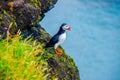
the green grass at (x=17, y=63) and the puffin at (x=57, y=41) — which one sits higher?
the puffin at (x=57, y=41)

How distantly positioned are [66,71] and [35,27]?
0.85m

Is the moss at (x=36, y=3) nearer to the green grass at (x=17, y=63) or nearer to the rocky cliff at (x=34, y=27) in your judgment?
the rocky cliff at (x=34, y=27)

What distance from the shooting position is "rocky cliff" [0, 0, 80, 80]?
6872 millimetres

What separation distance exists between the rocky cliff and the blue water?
4.72m

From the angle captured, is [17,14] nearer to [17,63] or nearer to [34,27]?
[34,27]

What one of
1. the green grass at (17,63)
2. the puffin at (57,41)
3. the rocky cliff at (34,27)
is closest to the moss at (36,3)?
the rocky cliff at (34,27)

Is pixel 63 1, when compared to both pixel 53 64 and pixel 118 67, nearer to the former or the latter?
pixel 118 67

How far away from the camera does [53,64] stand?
24.6 feet

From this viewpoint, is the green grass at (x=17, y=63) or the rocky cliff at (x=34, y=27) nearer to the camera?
the green grass at (x=17, y=63)

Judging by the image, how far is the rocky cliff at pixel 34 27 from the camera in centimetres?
687

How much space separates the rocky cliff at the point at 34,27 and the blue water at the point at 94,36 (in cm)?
472

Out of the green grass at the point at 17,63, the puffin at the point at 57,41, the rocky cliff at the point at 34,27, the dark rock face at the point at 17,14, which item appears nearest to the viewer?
the green grass at the point at 17,63

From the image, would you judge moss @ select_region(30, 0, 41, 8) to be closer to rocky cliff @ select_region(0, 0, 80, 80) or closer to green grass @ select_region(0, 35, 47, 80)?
rocky cliff @ select_region(0, 0, 80, 80)

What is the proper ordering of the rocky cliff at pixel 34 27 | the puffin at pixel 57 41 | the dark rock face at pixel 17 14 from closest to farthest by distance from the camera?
the dark rock face at pixel 17 14, the rocky cliff at pixel 34 27, the puffin at pixel 57 41
